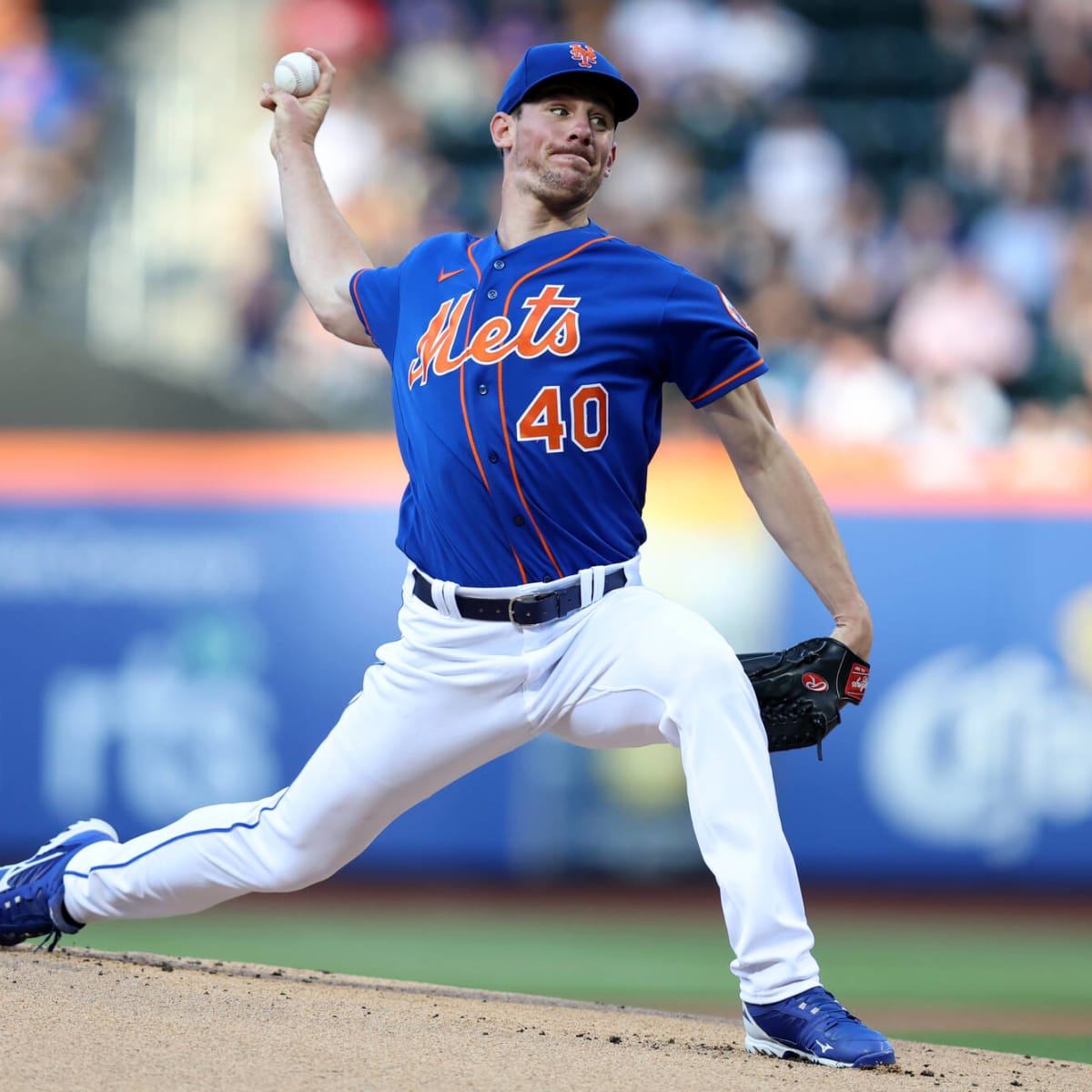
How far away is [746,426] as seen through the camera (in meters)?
3.18

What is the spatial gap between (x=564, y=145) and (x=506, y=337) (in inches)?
15.8

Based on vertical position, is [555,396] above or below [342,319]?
below

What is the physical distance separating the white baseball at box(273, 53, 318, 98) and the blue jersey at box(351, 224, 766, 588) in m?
0.93

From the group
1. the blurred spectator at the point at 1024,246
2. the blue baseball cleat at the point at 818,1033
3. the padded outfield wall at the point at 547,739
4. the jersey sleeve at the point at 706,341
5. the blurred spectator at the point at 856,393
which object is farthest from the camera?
the blurred spectator at the point at 1024,246

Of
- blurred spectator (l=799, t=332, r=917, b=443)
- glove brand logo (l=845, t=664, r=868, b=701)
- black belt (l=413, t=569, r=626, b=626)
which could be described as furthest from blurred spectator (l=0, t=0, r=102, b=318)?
glove brand logo (l=845, t=664, r=868, b=701)

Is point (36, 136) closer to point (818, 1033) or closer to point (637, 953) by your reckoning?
point (637, 953)

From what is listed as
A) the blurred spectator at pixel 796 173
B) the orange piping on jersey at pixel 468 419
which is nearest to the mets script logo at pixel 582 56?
the orange piping on jersey at pixel 468 419

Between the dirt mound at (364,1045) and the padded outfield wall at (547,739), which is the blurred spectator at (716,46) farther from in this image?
the dirt mound at (364,1045)

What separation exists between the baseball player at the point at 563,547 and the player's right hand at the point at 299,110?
2.24 feet

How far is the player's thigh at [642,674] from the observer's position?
9.84 feet

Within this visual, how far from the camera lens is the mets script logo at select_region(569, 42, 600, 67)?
3.23 meters

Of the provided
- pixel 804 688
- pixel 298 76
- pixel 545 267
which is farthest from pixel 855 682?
pixel 298 76

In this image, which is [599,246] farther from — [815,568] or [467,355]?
[815,568]

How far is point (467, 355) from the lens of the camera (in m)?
3.21
